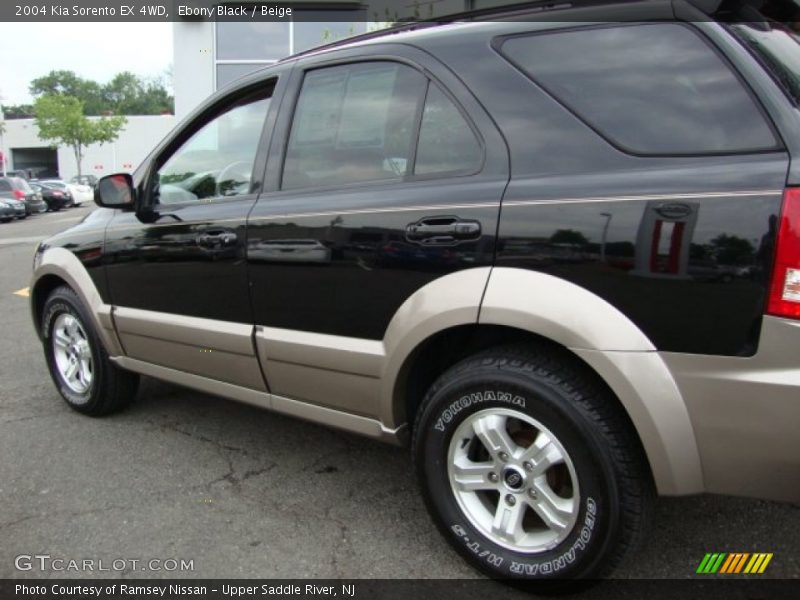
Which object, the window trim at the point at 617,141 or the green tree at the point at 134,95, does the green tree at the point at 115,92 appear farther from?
the window trim at the point at 617,141

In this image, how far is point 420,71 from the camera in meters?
2.47

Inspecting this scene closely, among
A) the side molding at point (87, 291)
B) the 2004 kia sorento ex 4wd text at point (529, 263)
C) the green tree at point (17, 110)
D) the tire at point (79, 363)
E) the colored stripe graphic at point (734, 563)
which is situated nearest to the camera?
the 2004 kia sorento ex 4wd text at point (529, 263)

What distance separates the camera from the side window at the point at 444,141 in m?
2.32

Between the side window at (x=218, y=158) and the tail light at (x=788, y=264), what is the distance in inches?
82.3

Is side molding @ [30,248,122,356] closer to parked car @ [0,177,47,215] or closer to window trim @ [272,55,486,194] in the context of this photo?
window trim @ [272,55,486,194]

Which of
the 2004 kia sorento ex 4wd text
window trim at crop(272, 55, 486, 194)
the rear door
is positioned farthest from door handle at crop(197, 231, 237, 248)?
window trim at crop(272, 55, 486, 194)

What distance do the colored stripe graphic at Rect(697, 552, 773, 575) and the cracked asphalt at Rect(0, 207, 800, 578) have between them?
1.3 inches

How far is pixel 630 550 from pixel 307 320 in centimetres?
142

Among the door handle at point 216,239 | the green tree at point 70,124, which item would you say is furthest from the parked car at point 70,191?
the door handle at point 216,239

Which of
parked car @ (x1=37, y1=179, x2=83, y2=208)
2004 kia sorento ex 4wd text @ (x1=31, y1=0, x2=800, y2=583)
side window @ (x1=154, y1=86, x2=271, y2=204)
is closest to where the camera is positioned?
2004 kia sorento ex 4wd text @ (x1=31, y1=0, x2=800, y2=583)

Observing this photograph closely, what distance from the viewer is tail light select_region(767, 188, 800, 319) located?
67.1 inches

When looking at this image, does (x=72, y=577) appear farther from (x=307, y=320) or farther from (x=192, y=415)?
(x=192, y=415)

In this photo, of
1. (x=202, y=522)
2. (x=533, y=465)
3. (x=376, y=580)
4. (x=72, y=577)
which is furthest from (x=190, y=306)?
(x=533, y=465)

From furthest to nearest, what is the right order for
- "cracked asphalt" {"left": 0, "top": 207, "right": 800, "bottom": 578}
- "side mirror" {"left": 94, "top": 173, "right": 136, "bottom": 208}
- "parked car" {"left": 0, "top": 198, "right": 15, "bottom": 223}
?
"parked car" {"left": 0, "top": 198, "right": 15, "bottom": 223} < "side mirror" {"left": 94, "top": 173, "right": 136, "bottom": 208} < "cracked asphalt" {"left": 0, "top": 207, "right": 800, "bottom": 578}
